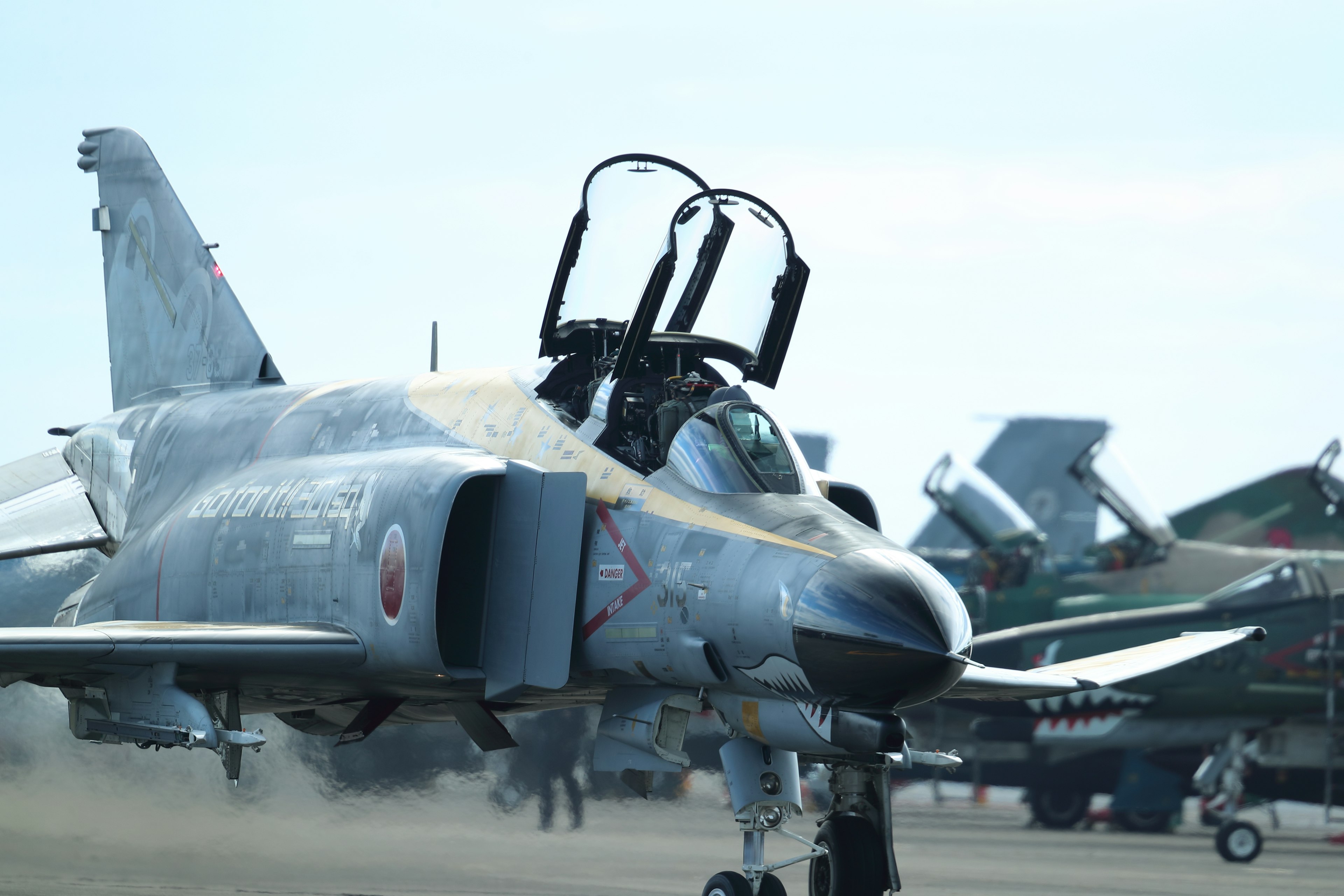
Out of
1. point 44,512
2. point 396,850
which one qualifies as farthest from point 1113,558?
point 44,512

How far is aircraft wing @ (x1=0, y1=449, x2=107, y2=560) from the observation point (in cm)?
1127

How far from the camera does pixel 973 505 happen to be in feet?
98.9

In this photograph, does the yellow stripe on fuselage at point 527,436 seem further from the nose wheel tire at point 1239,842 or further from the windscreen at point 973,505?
the windscreen at point 973,505

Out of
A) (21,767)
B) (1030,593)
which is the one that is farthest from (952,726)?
(21,767)

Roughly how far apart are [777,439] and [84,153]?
8.40 meters

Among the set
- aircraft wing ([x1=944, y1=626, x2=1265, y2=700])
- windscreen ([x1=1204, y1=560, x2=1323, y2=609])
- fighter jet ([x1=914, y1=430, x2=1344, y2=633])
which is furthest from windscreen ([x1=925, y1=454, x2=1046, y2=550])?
aircraft wing ([x1=944, y1=626, x2=1265, y2=700])

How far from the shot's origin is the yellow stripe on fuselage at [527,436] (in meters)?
7.38

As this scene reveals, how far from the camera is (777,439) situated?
25.5ft

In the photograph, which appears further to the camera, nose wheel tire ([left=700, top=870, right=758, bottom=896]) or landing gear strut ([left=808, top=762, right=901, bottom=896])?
landing gear strut ([left=808, top=762, right=901, bottom=896])

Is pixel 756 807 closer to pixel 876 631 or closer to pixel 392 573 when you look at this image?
pixel 876 631

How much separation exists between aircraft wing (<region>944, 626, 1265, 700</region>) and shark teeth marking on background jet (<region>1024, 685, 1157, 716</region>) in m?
11.0

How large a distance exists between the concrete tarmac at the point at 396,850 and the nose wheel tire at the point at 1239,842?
7.48 ft

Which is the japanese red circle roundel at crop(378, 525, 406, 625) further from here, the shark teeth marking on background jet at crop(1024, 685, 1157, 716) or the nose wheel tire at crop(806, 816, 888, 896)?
the shark teeth marking on background jet at crop(1024, 685, 1157, 716)

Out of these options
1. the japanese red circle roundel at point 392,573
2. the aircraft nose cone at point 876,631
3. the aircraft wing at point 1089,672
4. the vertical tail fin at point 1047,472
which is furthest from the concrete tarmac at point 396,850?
the vertical tail fin at point 1047,472
